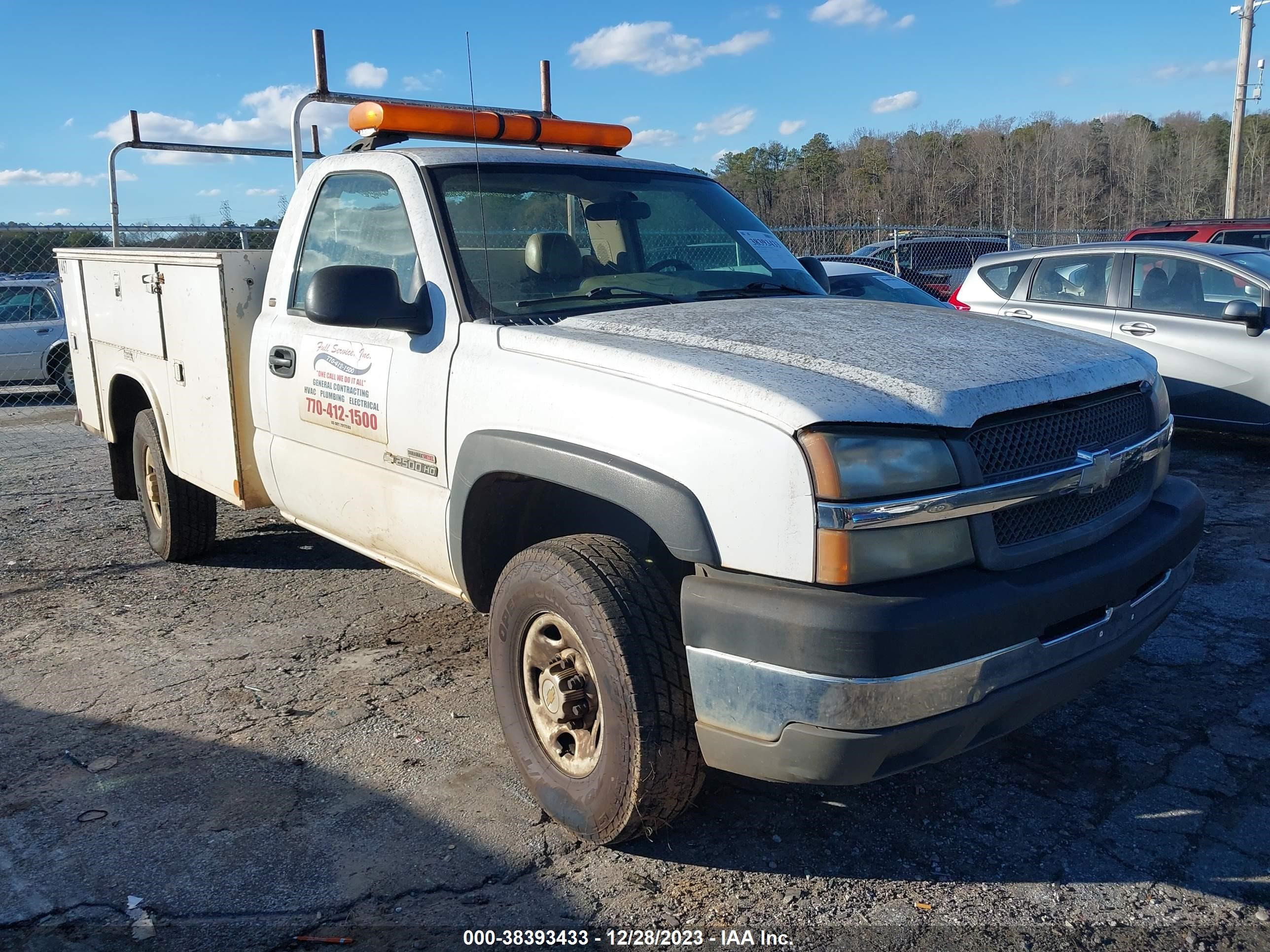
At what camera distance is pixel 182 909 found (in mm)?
2588

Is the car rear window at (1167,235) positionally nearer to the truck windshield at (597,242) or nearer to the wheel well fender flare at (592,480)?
the truck windshield at (597,242)

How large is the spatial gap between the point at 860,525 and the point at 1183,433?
25.3 ft

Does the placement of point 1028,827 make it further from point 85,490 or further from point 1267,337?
point 85,490

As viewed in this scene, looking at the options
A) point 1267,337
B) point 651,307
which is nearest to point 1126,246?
point 1267,337

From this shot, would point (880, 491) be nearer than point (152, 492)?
Yes

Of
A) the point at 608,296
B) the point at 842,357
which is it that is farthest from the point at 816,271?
the point at 842,357

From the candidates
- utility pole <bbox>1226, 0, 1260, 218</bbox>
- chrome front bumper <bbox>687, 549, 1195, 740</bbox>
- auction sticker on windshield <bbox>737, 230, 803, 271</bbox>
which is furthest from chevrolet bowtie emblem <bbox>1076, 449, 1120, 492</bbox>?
utility pole <bbox>1226, 0, 1260, 218</bbox>

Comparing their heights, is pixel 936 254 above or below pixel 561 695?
above

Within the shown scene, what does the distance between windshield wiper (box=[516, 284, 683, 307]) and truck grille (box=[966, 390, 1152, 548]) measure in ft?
4.22

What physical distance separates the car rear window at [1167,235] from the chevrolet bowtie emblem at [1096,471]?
11370 millimetres

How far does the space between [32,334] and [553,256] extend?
38.3 ft

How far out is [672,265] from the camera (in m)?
3.74

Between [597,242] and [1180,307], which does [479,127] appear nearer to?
[597,242]

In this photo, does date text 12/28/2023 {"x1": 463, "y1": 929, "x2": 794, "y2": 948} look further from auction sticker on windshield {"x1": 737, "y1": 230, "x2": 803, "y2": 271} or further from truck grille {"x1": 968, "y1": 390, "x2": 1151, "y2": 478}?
auction sticker on windshield {"x1": 737, "y1": 230, "x2": 803, "y2": 271}
